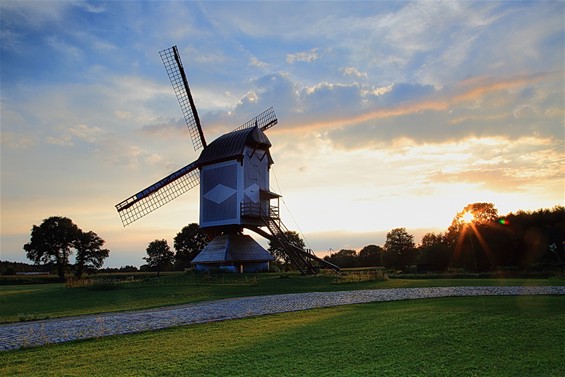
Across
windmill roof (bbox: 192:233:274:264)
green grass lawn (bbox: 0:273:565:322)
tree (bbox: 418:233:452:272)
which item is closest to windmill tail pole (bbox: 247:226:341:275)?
windmill roof (bbox: 192:233:274:264)

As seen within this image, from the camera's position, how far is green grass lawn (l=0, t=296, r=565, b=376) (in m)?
8.39

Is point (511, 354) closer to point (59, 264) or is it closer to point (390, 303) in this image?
point (390, 303)

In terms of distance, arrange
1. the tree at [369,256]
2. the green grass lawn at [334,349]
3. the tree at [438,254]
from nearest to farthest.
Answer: the green grass lawn at [334,349] < the tree at [438,254] < the tree at [369,256]

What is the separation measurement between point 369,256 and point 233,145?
49.0 meters

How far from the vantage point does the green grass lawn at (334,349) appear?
8391 mm

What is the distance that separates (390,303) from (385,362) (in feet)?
31.8

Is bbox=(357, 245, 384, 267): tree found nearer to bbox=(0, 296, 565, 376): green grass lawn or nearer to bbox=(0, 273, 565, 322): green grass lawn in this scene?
bbox=(0, 273, 565, 322): green grass lawn

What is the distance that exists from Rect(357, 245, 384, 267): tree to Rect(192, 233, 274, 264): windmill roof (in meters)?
42.8

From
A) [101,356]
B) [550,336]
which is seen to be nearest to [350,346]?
[550,336]

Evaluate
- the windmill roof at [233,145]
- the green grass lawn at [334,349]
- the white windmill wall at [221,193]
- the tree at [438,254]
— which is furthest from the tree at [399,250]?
the green grass lawn at [334,349]

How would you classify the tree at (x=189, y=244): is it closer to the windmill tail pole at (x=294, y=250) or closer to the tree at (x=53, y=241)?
the tree at (x=53, y=241)

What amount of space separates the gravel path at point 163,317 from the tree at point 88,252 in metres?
52.4

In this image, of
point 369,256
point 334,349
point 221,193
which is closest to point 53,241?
point 221,193

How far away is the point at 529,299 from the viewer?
17625 millimetres
